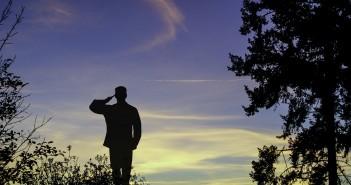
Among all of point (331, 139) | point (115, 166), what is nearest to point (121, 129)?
point (115, 166)

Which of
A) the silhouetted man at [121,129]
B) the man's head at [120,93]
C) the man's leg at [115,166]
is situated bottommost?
the man's leg at [115,166]

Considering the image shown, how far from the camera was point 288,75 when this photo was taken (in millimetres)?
17125

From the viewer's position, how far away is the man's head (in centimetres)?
1764

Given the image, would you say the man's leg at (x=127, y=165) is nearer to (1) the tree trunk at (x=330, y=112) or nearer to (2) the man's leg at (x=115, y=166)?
(2) the man's leg at (x=115, y=166)

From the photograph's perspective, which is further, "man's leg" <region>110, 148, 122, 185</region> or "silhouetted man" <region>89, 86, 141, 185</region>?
"silhouetted man" <region>89, 86, 141, 185</region>

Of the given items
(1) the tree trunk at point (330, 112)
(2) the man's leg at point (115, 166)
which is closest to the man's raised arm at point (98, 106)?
(2) the man's leg at point (115, 166)

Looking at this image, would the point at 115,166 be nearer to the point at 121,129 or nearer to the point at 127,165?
the point at 127,165

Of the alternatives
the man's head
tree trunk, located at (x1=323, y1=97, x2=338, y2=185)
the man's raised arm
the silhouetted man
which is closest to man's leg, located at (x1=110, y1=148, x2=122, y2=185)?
the silhouetted man

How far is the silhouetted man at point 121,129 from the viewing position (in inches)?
706

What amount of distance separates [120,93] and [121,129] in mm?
1503

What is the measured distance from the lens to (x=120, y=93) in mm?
17688

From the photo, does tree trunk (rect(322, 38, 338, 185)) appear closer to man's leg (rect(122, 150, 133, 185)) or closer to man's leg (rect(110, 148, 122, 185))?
man's leg (rect(122, 150, 133, 185))

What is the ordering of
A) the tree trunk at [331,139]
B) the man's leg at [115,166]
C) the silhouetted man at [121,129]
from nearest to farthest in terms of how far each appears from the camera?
the tree trunk at [331,139], the man's leg at [115,166], the silhouetted man at [121,129]

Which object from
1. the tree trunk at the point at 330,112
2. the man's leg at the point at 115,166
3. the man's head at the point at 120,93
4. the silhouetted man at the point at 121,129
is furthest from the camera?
the silhouetted man at the point at 121,129
